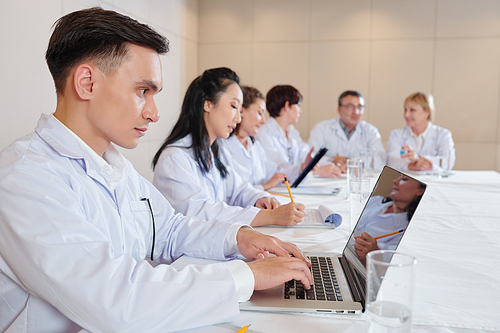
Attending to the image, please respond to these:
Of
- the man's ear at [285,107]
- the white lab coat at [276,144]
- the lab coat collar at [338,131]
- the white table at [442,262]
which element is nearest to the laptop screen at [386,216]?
the white table at [442,262]

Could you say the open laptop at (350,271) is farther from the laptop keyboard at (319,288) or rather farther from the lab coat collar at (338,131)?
the lab coat collar at (338,131)

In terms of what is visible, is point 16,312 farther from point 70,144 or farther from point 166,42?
point 166,42

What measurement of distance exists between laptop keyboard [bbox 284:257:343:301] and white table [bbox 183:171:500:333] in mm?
74

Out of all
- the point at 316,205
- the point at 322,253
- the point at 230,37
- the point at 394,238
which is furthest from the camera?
the point at 230,37

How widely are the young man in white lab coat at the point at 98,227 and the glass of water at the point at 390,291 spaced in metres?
0.27

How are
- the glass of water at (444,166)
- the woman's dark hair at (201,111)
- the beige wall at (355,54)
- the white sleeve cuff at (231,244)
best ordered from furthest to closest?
the beige wall at (355,54), the glass of water at (444,166), the woman's dark hair at (201,111), the white sleeve cuff at (231,244)

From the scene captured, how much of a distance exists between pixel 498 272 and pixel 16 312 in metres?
1.21

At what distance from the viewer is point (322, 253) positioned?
125 cm

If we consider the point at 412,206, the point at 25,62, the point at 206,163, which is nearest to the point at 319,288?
the point at 412,206

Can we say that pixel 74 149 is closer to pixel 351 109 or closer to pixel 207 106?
pixel 207 106

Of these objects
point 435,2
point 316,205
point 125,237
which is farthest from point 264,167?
point 435,2

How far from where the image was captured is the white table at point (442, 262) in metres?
0.80

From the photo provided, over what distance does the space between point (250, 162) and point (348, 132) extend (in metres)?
1.84

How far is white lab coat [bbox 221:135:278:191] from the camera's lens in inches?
109
